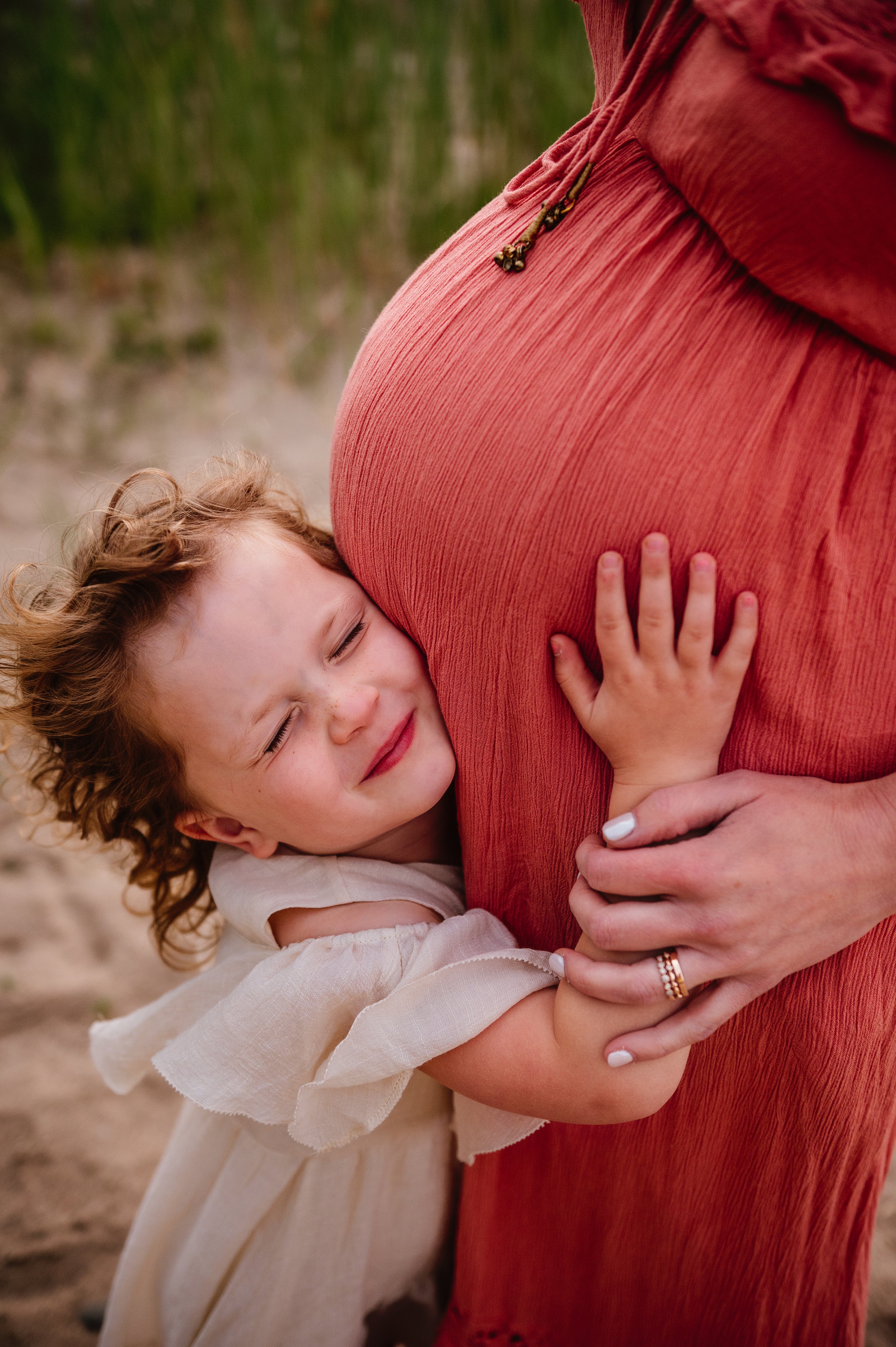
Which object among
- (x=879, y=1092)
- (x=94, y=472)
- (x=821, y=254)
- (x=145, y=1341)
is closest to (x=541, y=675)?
(x=821, y=254)

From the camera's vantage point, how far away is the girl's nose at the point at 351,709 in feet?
3.67

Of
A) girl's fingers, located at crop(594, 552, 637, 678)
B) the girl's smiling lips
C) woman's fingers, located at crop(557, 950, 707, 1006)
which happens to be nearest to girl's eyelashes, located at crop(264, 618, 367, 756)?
the girl's smiling lips

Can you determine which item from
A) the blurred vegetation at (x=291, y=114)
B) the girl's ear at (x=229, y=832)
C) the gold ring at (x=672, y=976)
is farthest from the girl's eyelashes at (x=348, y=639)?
the blurred vegetation at (x=291, y=114)

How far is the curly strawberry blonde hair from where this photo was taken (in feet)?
4.01

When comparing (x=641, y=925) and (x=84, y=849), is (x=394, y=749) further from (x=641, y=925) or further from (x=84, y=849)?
(x=84, y=849)

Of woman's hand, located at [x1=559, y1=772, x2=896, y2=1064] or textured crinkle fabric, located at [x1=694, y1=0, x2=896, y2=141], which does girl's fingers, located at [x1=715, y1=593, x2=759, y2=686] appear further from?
textured crinkle fabric, located at [x1=694, y1=0, x2=896, y2=141]

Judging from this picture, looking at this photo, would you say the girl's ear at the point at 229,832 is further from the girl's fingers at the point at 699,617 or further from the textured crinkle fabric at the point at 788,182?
the textured crinkle fabric at the point at 788,182

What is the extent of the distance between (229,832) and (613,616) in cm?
67

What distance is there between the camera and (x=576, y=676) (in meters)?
0.97

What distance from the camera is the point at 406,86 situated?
14.0ft

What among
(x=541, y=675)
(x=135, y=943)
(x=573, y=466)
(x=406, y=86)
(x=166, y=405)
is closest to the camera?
(x=573, y=466)

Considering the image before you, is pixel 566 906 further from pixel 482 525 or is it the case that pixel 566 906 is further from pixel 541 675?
pixel 482 525

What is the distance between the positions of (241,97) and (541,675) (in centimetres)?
402

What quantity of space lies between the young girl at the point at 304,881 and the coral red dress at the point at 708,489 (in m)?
0.06
